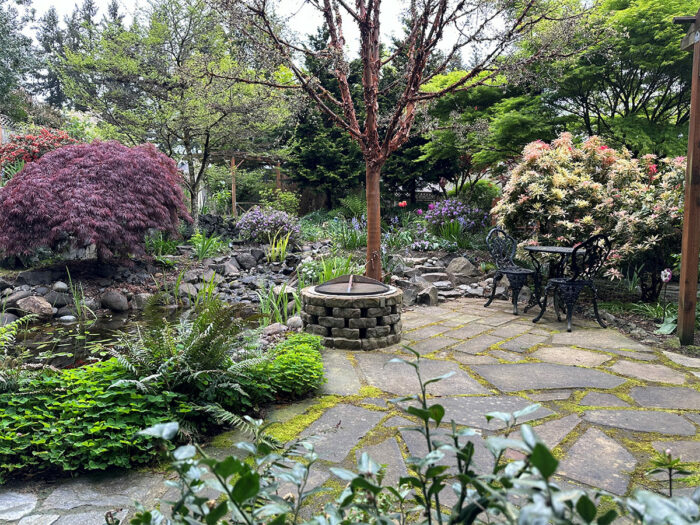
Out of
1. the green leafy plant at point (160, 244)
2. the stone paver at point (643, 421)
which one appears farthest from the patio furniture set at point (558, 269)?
the green leafy plant at point (160, 244)

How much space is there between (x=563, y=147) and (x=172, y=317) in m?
5.03

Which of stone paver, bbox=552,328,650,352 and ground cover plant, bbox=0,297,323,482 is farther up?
ground cover plant, bbox=0,297,323,482

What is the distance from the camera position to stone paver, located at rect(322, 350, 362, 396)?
2.52 meters

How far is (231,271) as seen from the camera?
22.8ft

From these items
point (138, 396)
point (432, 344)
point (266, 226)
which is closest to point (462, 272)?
point (432, 344)

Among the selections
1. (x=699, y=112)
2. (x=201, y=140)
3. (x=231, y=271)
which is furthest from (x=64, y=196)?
(x=699, y=112)

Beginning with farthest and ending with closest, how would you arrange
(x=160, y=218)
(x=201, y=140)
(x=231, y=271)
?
(x=201, y=140) < (x=231, y=271) < (x=160, y=218)

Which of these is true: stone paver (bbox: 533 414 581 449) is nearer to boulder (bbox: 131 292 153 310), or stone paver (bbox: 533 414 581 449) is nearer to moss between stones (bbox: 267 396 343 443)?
moss between stones (bbox: 267 396 343 443)

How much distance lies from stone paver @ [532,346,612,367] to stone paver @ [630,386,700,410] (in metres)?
0.47

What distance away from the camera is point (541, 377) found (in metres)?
2.76

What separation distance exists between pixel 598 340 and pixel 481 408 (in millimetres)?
1962

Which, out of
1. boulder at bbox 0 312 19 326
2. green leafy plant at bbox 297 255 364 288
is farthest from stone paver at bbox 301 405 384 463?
boulder at bbox 0 312 19 326

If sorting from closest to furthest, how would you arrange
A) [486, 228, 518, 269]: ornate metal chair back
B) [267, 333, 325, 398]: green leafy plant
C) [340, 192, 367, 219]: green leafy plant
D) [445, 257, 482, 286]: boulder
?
1. [267, 333, 325, 398]: green leafy plant
2. [486, 228, 518, 269]: ornate metal chair back
3. [445, 257, 482, 286]: boulder
4. [340, 192, 367, 219]: green leafy plant

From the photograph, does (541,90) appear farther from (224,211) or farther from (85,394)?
(224,211)
